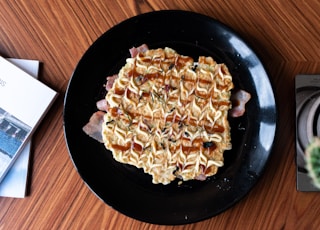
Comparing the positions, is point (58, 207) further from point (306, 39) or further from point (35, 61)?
point (306, 39)

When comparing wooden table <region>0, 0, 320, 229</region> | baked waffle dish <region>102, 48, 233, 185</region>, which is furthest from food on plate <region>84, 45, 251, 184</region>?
wooden table <region>0, 0, 320, 229</region>

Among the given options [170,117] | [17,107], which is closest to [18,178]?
[17,107]

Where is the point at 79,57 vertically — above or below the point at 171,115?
above

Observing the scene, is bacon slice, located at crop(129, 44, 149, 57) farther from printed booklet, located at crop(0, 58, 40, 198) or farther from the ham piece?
printed booklet, located at crop(0, 58, 40, 198)

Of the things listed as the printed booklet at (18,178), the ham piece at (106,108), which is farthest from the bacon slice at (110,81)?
the printed booklet at (18,178)

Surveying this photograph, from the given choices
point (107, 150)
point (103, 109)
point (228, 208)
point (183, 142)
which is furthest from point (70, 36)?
point (228, 208)

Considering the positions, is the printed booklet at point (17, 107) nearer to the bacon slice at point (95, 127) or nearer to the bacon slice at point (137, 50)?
the bacon slice at point (95, 127)

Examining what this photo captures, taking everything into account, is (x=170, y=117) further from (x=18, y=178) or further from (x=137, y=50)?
(x=18, y=178)
